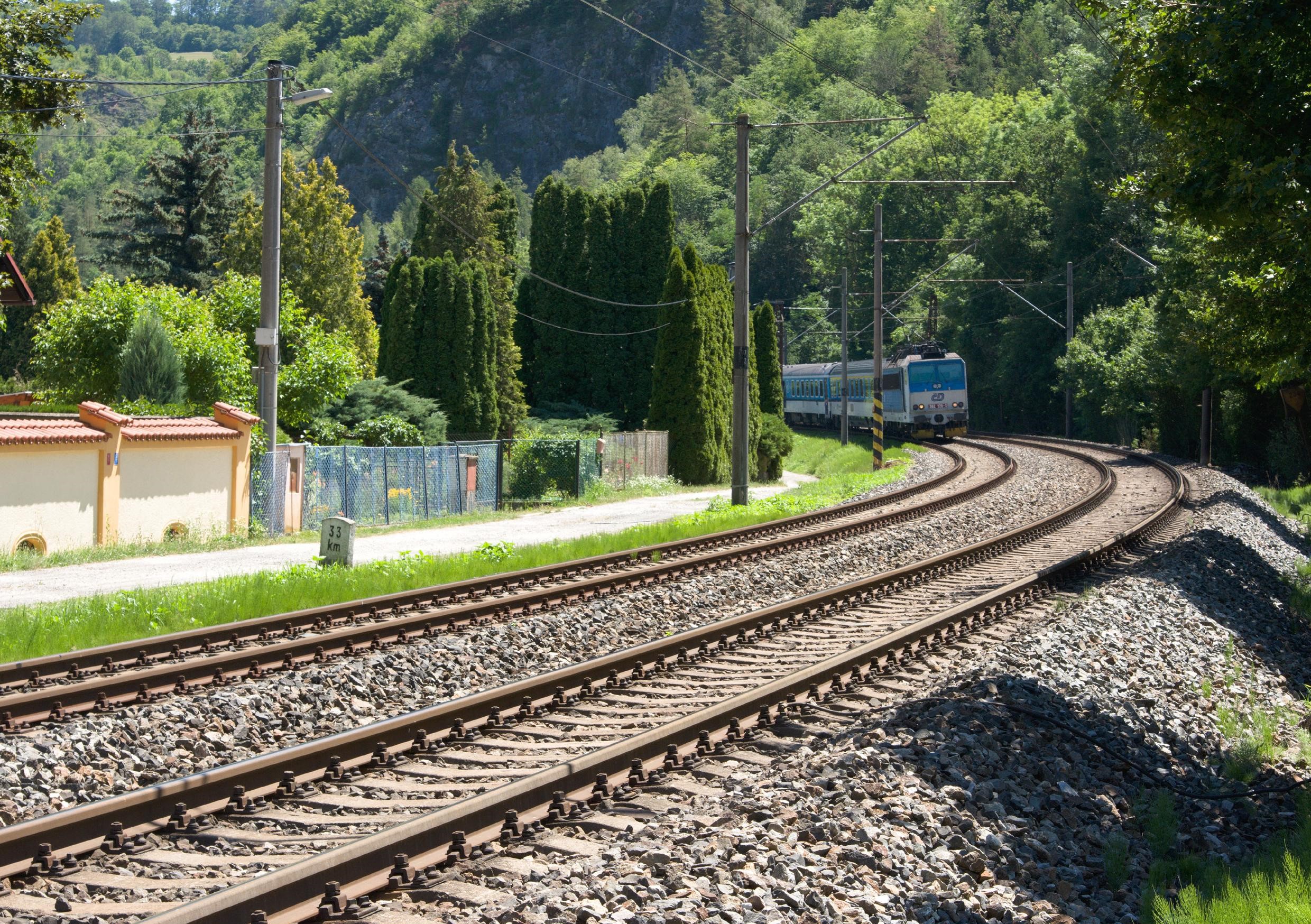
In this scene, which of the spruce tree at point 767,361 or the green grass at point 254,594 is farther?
the spruce tree at point 767,361

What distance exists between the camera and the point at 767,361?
166 ft

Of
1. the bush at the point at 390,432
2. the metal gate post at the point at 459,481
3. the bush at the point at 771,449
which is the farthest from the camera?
the bush at the point at 771,449

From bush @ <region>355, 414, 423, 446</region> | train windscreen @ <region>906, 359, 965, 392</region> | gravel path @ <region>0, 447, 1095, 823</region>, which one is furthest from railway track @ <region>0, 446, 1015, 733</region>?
train windscreen @ <region>906, 359, 965, 392</region>

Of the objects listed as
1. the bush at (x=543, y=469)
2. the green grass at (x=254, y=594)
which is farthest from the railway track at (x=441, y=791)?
the bush at (x=543, y=469)

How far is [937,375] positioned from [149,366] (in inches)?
1423

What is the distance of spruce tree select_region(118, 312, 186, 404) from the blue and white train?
104ft

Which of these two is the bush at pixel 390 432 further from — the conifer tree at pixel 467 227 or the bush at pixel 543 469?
the conifer tree at pixel 467 227

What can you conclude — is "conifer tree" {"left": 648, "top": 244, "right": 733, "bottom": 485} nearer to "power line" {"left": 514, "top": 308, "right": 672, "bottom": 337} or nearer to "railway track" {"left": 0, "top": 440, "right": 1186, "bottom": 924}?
"power line" {"left": 514, "top": 308, "right": 672, "bottom": 337}

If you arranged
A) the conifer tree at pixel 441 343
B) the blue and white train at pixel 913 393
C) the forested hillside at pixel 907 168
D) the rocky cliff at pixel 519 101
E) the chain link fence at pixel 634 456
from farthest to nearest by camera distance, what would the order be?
the rocky cliff at pixel 519 101 < the blue and white train at pixel 913 393 < the forested hillside at pixel 907 168 < the conifer tree at pixel 441 343 < the chain link fence at pixel 634 456

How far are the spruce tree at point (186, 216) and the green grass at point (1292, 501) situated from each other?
50928mm

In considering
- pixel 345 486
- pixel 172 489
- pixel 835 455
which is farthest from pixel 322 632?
pixel 835 455

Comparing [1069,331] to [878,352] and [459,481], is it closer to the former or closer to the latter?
[878,352]

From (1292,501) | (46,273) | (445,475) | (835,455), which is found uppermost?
(46,273)

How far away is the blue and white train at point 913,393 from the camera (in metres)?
55.3
